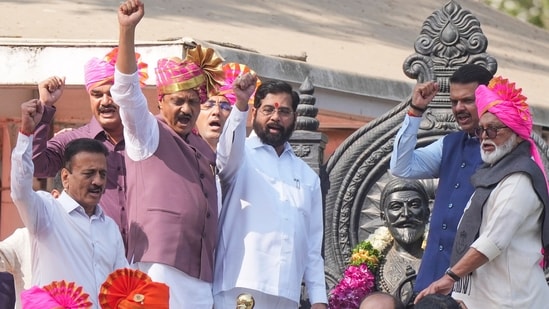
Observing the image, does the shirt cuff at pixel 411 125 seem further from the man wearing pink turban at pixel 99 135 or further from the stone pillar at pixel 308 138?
the stone pillar at pixel 308 138

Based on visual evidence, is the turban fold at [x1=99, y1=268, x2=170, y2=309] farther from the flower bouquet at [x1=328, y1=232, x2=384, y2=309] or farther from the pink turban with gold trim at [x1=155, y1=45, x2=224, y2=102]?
the flower bouquet at [x1=328, y1=232, x2=384, y2=309]

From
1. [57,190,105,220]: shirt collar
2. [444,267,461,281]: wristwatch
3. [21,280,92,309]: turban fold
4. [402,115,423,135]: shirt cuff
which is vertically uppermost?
[402,115,423,135]: shirt cuff

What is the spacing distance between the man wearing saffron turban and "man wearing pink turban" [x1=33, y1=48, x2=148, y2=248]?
4.4 inches

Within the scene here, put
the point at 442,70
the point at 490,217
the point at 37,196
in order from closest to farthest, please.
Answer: the point at 37,196
the point at 490,217
the point at 442,70

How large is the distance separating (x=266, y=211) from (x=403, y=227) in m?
1.56

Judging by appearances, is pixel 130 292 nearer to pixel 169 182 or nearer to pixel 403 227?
pixel 169 182

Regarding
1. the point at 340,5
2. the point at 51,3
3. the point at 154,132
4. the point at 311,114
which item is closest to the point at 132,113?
the point at 154,132

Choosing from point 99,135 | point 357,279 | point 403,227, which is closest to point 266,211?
point 99,135

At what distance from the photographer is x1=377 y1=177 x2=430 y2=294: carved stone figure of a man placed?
8398 millimetres

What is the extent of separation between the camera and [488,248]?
6781 mm

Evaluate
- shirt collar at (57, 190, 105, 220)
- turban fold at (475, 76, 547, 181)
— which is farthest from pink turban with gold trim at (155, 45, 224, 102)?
turban fold at (475, 76, 547, 181)

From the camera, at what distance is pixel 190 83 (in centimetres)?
695

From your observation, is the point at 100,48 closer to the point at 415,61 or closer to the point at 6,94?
the point at 6,94

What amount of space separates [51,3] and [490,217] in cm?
537
